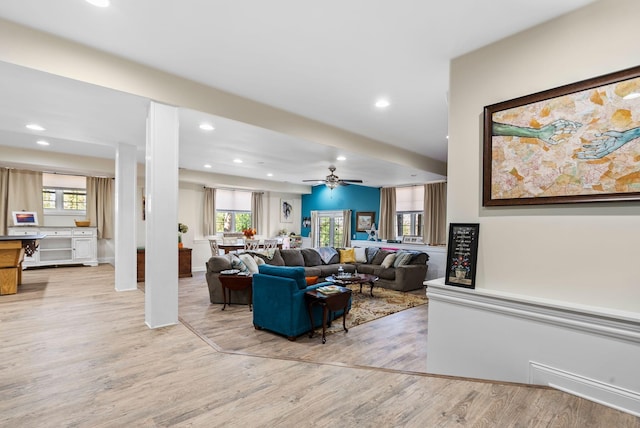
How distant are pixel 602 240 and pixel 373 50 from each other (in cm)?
214

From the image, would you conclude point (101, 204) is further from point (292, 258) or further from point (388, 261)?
point (388, 261)

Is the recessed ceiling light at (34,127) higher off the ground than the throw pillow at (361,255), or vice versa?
the recessed ceiling light at (34,127)

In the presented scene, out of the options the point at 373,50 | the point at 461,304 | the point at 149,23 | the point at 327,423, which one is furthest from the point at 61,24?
the point at 461,304

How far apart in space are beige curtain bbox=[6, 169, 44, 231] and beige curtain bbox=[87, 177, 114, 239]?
3.20 feet

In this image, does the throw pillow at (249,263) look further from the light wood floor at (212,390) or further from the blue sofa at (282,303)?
the light wood floor at (212,390)

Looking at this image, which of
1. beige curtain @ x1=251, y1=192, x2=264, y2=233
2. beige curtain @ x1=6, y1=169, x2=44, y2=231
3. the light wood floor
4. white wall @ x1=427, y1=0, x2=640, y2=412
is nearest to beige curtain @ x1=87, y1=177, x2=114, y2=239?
beige curtain @ x1=6, y1=169, x2=44, y2=231

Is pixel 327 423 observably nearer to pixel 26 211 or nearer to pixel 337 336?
pixel 337 336

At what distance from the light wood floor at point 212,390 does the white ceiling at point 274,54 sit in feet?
7.71

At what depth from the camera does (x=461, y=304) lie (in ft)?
7.71

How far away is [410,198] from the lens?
8695 millimetres

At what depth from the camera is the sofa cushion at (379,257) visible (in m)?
7.78

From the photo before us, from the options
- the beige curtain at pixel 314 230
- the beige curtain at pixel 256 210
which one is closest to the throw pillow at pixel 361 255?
the beige curtain at pixel 314 230

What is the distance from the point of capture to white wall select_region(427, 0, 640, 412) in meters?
1.74

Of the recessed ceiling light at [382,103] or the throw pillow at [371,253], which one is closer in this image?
the recessed ceiling light at [382,103]
